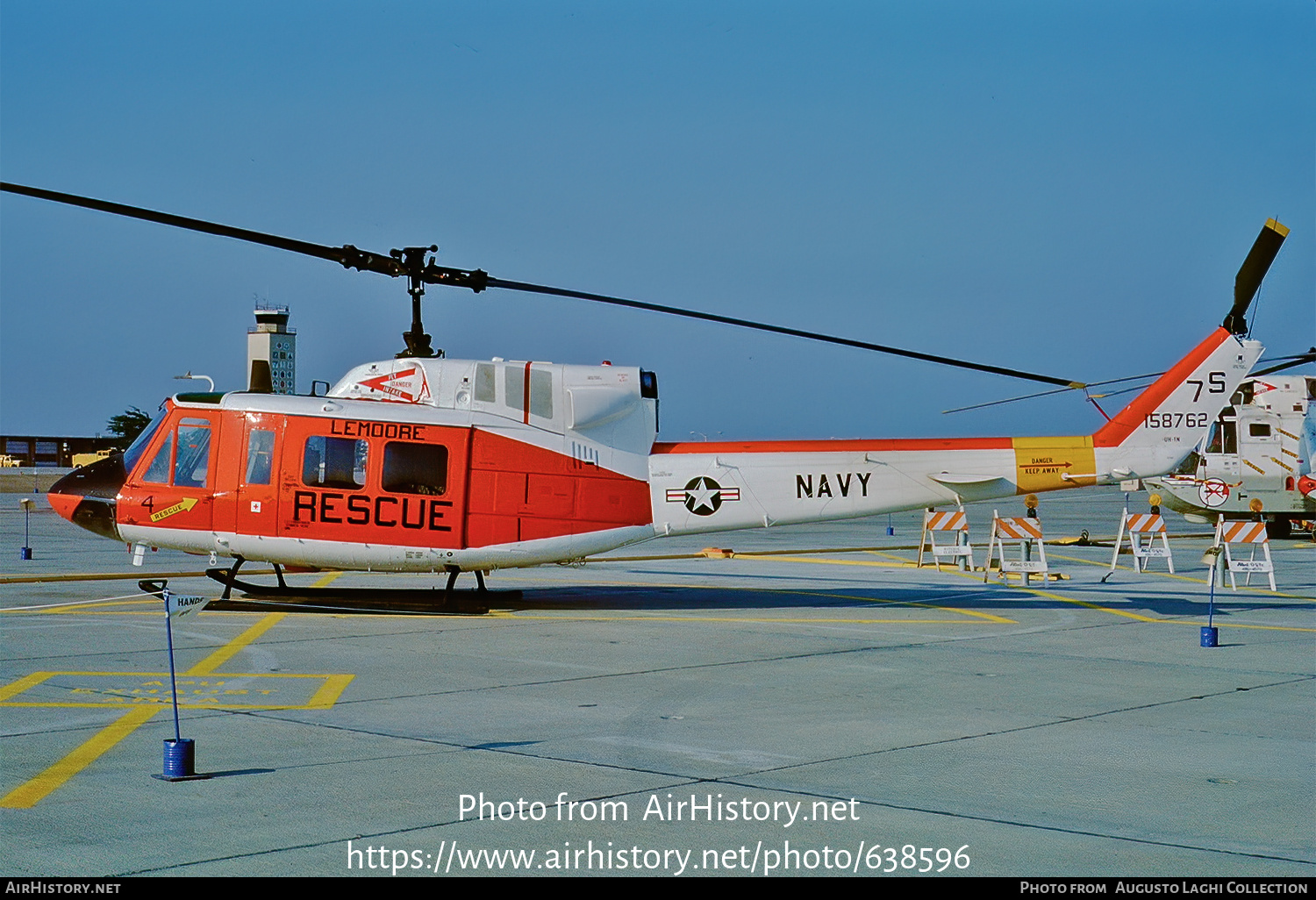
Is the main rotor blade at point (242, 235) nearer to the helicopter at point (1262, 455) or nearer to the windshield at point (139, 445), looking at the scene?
the windshield at point (139, 445)

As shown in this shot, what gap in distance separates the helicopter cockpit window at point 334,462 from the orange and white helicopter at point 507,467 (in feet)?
0.07

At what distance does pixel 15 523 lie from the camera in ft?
128

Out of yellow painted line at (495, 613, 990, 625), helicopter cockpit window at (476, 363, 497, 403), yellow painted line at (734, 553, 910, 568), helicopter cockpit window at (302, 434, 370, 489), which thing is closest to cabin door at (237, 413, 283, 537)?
helicopter cockpit window at (302, 434, 370, 489)

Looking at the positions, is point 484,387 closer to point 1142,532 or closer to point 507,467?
point 507,467

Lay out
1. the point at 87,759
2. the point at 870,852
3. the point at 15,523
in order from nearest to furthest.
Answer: the point at 870,852 < the point at 87,759 < the point at 15,523

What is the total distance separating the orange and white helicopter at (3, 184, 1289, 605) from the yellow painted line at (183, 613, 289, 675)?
3.94 ft

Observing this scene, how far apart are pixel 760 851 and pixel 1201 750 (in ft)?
13.1

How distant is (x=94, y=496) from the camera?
16984mm

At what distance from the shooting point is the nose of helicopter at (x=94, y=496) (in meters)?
17.0

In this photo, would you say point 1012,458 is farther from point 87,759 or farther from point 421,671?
point 87,759

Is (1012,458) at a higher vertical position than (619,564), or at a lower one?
higher

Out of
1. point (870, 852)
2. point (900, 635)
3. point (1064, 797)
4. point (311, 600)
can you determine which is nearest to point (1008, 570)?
point (900, 635)

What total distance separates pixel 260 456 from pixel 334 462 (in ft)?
3.27

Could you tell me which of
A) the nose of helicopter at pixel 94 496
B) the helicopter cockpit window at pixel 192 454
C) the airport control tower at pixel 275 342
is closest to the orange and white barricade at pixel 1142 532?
the helicopter cockpit window at pixel 192 454
